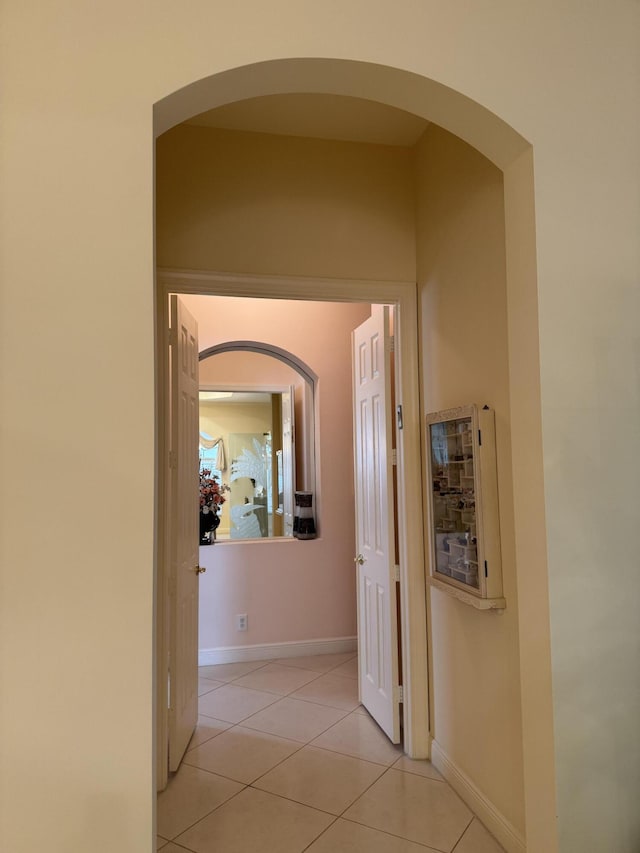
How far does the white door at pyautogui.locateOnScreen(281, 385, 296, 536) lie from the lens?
468cm

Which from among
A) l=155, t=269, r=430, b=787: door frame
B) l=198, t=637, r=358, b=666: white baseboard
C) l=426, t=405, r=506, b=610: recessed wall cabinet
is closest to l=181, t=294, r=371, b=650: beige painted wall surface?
l=198, t=637, r=358, b=666: white baseboard

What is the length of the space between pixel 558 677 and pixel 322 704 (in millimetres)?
2233

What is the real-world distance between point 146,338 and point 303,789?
7.28 ft

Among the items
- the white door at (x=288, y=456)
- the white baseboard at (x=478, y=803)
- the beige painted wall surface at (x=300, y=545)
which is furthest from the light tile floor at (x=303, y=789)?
the white door at (x=288, y=456)

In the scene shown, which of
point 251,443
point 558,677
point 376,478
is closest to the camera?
point 558,677

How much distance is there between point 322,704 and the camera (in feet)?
11.0

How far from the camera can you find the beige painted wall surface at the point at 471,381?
2.03m

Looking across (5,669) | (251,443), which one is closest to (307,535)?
(251,443)

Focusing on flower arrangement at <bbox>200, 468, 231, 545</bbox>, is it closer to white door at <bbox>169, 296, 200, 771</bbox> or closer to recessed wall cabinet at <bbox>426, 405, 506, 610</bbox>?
white door at <bbox>169, 296, 200, 771</bbox>

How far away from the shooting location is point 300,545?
424 cm

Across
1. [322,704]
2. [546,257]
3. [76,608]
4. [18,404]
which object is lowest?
[322,704]

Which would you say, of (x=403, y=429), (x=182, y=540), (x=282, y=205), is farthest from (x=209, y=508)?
(x=282, y=205)

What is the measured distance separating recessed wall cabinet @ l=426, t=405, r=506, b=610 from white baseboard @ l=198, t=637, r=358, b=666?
208 cm

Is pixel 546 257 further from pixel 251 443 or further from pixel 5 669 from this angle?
pixel 251 443
